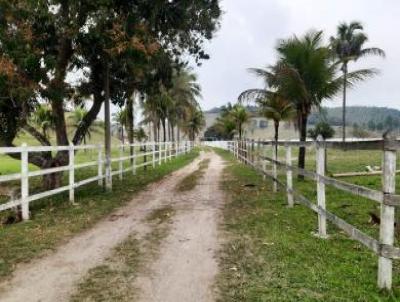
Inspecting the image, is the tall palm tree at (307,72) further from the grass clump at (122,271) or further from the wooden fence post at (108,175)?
the grass clump at (122,271)

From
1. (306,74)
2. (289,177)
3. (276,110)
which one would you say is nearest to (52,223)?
(289,177)

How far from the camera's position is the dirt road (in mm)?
5832

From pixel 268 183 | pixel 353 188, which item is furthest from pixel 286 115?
pixel 353 188

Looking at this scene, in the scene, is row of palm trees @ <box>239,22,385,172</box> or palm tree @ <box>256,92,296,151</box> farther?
palm tree @ <box>256,92,296,151</box>

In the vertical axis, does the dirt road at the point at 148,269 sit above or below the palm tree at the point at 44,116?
below

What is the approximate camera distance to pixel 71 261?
7242 millimetres

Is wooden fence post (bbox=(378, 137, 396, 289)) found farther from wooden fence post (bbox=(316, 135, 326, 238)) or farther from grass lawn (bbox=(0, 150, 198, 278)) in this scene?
grass lawn (bbox=(0, 150, 198, 278))

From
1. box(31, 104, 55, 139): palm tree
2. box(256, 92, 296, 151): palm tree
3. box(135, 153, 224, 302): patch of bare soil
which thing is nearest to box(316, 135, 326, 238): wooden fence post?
box(135, 153, 224, 302): patch of bare soil

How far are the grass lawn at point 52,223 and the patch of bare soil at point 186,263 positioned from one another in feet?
5.70

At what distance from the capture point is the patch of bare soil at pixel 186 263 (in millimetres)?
5777

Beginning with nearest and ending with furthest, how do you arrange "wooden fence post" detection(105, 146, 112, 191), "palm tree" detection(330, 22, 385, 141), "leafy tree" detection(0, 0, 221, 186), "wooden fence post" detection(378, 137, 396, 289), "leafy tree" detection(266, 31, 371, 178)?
1. "wooden fence post" detection(378, 137, 396, 289)
2. "leafy tree" detection(0, 0, 221, 186)
3. "wooden fence post" detection(105, 146, 112, 191)
4. "leafy tree" detection(266, 31, 371, 178)
5. "palm tree" detection(330, 22, 385, 141)

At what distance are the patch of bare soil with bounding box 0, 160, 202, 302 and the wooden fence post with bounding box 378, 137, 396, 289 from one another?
2058 millimetres

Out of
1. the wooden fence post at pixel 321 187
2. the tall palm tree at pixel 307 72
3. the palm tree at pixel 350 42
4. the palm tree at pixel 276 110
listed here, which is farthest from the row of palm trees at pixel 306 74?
the palm tree at pixel 350 42

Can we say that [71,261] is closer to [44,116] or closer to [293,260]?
[293,260]
